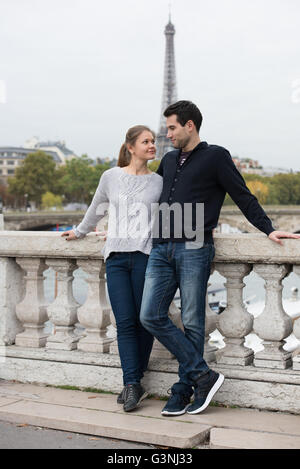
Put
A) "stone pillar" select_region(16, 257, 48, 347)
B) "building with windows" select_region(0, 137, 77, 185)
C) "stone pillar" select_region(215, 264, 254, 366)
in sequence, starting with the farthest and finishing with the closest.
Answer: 1. "building with windows" select_region(0, 137, 77, 185)
2. "stone pillar" select_region(16, 257, 48, 347)
3. "stone pillar" select_region(215, 264, 254, 366)

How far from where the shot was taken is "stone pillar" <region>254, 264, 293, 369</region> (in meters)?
4.16

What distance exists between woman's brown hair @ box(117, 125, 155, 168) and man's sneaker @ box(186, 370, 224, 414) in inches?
53.5

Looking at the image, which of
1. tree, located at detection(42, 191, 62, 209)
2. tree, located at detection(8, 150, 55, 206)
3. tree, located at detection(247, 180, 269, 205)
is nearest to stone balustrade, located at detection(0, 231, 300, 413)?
tree, located at detection(42, 191, 62, 209)

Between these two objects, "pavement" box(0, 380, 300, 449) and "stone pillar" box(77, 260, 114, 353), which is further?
"stone pillar" box(77, 260, 114, 353)

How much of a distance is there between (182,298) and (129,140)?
999 millimetres

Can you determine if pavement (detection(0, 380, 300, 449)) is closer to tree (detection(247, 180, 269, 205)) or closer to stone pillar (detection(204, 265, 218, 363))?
stone pillar (detection(204, 265, 218, 363))

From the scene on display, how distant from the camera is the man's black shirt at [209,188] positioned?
154 inches

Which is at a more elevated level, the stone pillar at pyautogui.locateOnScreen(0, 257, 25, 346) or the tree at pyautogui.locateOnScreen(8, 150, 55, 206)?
the tree at pyautogui.locateOnScreen(8, 150, 55, 206)

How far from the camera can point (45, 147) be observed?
149 m

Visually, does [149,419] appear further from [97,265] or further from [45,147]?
[45,147]

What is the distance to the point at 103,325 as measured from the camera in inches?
183

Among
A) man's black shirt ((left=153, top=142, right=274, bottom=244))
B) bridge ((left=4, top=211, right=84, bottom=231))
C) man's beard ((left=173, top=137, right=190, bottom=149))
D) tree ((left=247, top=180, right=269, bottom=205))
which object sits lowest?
man's black shirt ((left=153, top=142, right=274, bottom=244))
